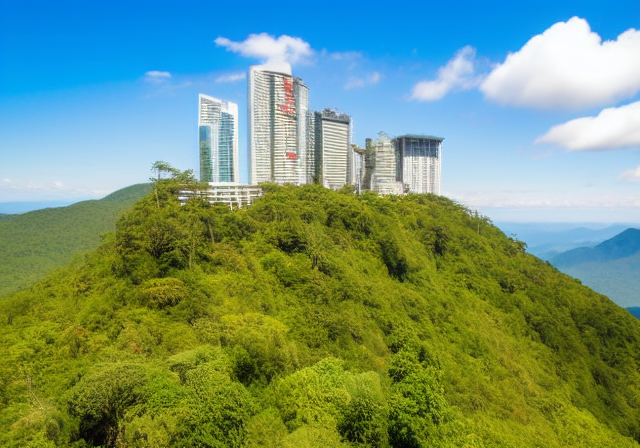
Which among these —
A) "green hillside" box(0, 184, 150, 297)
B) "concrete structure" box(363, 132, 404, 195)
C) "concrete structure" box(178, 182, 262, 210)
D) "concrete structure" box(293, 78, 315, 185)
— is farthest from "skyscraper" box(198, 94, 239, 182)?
"concrete structure" box(363, 132, 404, 195)

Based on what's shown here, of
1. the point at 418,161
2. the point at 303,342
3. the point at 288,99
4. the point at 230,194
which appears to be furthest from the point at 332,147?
the point at 303,342

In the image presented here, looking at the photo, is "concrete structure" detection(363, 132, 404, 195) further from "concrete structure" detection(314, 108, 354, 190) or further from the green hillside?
the green hillside

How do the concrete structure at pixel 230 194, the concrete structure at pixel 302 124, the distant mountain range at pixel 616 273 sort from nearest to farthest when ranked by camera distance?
the concrete structure at pixel 230 194 < the concrete structure at pixel 302 124 < the distant mountain range at pixel 616 273

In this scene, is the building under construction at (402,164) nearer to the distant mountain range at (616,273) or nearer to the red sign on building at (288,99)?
the red sign on building at (288,99)

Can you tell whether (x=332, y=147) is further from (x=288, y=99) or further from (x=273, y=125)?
(x=273, y=125)

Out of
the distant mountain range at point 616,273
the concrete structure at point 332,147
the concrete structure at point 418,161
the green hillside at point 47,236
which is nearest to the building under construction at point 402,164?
the concrete structure at point 418,161

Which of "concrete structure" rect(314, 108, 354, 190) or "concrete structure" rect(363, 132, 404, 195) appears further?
"concrete structure" rect(363, 132, 404, 195)
